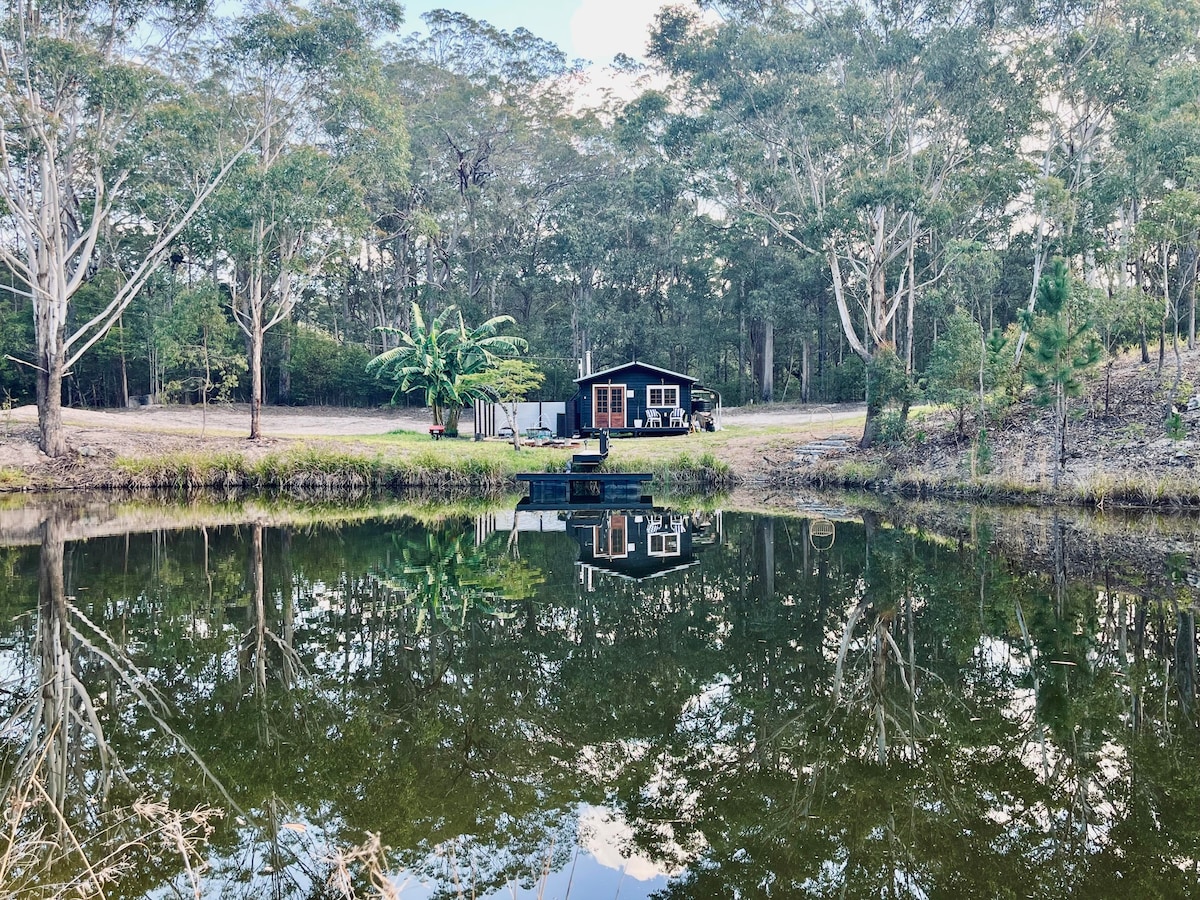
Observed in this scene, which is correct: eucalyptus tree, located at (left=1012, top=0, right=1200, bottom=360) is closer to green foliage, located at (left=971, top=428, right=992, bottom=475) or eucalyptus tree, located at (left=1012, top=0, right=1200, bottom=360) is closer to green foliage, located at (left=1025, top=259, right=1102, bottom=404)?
green foliage, located at (left=971, top=428, right=992, bottom=475)

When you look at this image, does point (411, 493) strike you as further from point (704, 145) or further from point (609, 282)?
point (609, 282)

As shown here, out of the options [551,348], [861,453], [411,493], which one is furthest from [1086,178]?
[551,348]

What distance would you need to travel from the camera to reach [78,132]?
23.3m

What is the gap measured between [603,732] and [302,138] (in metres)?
26.2

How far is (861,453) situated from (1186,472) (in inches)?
328

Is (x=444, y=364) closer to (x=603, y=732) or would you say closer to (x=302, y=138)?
(x=302, y=138)

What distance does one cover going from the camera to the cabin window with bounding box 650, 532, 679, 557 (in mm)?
13970

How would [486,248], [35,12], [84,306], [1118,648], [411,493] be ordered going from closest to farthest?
[1118,648] < [35,12] < [411,493] < [84,306] < [486,248]

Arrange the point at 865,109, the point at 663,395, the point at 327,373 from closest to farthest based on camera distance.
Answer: the point at 865,109 → the point at 663,395 → the point at 327,373

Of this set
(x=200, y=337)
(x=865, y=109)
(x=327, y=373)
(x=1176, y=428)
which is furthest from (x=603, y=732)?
(x=327, y=373)

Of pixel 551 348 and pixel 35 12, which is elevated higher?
pixel 35 12

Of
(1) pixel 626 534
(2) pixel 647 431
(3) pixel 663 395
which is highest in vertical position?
(3) pixel 663 395

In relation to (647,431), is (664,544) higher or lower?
lower

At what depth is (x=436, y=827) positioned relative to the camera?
4.68 meters
